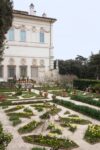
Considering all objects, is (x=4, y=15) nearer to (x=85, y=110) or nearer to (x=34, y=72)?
(x=85, y=110)

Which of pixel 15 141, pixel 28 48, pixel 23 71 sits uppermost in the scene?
pixel 28 48

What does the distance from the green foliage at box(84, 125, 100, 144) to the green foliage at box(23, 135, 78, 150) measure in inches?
27.9

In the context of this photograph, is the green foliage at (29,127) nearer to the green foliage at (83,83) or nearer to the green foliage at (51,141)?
the green foliage at (51,141)

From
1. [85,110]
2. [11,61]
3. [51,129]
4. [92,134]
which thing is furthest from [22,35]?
[92,134]

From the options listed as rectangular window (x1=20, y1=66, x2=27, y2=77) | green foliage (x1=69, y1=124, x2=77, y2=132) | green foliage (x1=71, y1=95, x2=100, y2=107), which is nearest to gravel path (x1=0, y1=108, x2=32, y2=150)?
green foliage (x1=69, y1=124, x2=77, y2=132)

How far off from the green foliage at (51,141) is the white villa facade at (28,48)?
87.2ft

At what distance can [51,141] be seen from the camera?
29.9 feet

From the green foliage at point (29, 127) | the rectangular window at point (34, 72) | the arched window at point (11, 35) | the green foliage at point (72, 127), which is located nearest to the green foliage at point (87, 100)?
the green foliage at point (72, 127)

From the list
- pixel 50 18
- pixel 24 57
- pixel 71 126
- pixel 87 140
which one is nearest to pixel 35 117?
pixel 71 126

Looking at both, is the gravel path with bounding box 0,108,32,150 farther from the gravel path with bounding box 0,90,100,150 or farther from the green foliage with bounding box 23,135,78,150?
the green foliage with bounding box 23,135,78,150

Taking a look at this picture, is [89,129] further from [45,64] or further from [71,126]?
[45,64]

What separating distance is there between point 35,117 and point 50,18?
1080 inches

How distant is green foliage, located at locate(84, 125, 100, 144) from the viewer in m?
9.50

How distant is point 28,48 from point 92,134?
28876 mm
